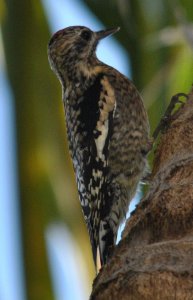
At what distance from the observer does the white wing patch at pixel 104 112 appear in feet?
16.8

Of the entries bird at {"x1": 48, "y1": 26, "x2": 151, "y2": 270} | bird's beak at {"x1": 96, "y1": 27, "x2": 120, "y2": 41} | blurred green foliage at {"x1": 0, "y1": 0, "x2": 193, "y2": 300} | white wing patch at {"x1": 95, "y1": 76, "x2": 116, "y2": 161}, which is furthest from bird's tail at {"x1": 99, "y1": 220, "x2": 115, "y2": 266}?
bird's beak at {"x1": 96, "y1": 27, "x2": 120, "y2": 41}

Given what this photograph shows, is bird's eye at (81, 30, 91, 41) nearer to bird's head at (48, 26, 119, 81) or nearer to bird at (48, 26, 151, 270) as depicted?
bird's head at (48, 26, 119, 81)

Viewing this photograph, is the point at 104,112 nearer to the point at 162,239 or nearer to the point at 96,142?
the point at 96,142

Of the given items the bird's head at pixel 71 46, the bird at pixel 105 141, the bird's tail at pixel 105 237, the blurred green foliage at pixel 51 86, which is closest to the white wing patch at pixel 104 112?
the bird at pixel 105 141

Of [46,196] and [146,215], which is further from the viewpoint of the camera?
[46,196]

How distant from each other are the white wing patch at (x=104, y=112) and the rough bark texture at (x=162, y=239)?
4.03ft

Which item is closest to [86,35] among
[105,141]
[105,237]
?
[105,141]

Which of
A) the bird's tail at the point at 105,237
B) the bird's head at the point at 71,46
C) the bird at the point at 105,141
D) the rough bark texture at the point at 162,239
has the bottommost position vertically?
the bird's tail at the point at 105,237

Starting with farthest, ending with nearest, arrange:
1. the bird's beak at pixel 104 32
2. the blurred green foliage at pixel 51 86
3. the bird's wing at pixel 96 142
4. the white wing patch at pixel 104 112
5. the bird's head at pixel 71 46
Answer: the bird's head at pixel 71 46 < the bird's beak at pixel 104 32 < the white wing patch at pixel 104 112 < the bird's wing at pixel 96 142 < the blurred green foliage at pixel 51 86

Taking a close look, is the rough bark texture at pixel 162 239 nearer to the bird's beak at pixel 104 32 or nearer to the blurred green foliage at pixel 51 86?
the blurred green foliage at pixel 51 86

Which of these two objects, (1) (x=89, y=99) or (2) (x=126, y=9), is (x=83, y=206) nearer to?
(1) (x=89, y=99)

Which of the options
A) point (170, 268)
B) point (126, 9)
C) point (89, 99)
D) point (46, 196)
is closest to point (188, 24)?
point (126, 9)

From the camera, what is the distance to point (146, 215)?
3.52 m

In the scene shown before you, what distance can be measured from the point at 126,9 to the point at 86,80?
0.60m
